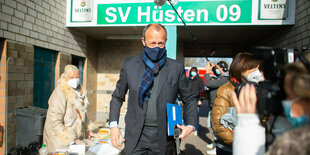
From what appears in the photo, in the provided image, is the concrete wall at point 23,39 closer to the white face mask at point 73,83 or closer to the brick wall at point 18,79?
the brick wall at point 18,79

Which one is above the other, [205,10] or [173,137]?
[205,10]

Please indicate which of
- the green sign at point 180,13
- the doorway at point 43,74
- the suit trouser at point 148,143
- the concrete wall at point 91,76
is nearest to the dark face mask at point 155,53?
the suit trouser at point 148,143

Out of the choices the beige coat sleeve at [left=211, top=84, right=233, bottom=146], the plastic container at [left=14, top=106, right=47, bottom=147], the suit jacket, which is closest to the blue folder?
the suit jacket

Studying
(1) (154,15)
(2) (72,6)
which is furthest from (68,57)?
(1) (154,15)

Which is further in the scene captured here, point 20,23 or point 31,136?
point 20,23

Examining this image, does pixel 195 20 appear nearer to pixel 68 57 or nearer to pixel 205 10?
pixel 205 10

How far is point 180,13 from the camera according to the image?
485 cm

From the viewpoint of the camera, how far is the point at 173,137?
70.8 inches

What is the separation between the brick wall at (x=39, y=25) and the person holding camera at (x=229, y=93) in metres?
→ 3.74

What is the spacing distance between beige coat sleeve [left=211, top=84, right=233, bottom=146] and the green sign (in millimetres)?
3252

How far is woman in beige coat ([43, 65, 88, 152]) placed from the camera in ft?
9.46

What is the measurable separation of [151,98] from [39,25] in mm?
3924

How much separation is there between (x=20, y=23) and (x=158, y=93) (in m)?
3.58

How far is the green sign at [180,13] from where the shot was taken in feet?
15.2
